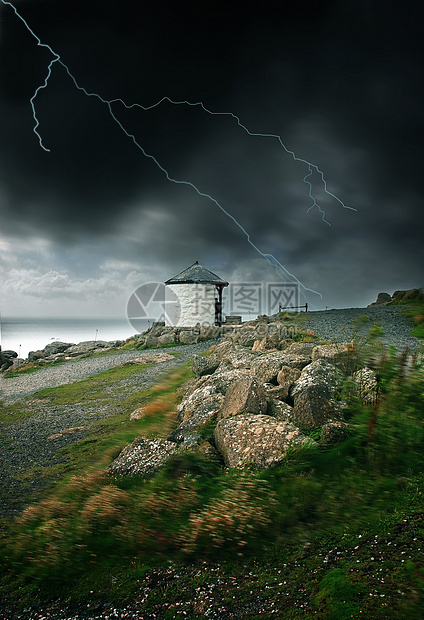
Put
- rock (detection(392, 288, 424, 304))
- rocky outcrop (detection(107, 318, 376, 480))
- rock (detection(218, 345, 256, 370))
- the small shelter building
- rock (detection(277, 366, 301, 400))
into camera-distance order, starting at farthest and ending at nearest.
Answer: the small shelter building → rock (detection(392, 288, 424, 304)) → rock (detection(218, 345, 256, 370)) → rock (detection(277, 366, 301, 400)) → rocky outcrop (detection(107, 318, 376, 480))

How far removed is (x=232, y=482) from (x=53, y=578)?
2009 mm

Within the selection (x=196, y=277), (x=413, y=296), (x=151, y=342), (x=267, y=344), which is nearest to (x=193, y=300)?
(x=196, y=277)

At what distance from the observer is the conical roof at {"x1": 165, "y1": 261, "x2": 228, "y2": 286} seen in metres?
33.3

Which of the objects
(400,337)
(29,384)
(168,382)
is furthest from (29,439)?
(400,337)

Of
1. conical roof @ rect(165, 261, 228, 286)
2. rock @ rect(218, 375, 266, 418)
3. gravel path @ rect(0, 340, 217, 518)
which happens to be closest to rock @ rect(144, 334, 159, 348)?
conical roof @ rect(165, 261, 228, 286)

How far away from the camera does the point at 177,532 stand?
3666 millimetres

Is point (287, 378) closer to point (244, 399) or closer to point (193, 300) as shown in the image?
point (244, 399)

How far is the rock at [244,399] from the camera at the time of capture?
550 cm

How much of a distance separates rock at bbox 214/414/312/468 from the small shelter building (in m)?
27.4

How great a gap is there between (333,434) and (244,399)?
1441mm

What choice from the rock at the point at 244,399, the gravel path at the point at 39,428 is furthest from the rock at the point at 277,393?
the gravel path at the point at 39,428

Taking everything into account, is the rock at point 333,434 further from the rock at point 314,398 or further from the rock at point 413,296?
the rock at point 413,296

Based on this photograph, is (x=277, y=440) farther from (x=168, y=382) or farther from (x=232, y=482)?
(x=168, y=382)

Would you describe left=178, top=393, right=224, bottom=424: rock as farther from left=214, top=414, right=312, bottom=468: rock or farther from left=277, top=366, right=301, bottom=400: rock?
left=277, top=366, right=301, bottom=400: rock
